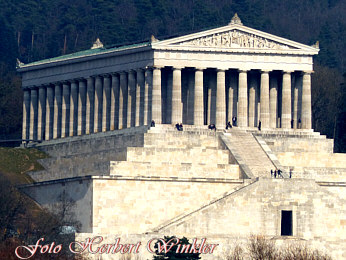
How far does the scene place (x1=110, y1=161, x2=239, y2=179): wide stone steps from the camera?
459 ft

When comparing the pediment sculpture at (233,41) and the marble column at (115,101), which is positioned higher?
the pediment sculpture at (233,41)

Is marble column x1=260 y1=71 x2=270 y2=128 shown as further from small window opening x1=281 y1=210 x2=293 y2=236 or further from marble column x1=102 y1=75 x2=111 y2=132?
small window opening x1=281 y1=210 x2=293 y2=236

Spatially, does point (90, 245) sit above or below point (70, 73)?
below

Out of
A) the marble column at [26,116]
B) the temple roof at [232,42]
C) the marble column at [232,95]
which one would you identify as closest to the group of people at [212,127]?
the marble column at [232,95]

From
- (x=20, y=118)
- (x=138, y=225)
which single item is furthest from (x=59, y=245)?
(x=20, y=118)

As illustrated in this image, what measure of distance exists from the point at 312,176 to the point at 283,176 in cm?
340

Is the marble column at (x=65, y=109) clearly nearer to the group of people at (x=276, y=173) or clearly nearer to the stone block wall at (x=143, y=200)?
the stone block wall at (x=143, y=200)

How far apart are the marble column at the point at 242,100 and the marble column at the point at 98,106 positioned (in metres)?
12.2

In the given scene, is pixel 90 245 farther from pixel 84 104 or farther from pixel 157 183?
pixel 84 104

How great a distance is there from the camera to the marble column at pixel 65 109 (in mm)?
161625

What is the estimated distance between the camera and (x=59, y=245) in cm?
12594

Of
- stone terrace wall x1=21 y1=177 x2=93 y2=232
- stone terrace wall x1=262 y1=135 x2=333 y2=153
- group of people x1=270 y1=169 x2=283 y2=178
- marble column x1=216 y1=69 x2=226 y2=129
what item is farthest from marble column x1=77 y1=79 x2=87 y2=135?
group of people x1=270 y1=169 x2=283 y2=178

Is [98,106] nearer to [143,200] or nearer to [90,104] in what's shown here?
[90,104]

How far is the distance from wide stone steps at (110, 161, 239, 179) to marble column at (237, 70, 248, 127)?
1062 cm
